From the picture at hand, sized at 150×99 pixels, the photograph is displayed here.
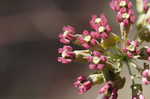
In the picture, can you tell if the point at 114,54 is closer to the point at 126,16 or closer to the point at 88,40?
the point at 88,40

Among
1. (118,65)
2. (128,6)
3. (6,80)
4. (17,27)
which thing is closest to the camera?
(118,65)

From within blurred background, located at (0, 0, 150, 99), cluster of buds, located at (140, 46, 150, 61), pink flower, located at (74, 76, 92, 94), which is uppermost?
blurred background, located at (0, 0, 150, 99)

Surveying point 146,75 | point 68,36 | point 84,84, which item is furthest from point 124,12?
point 84,84

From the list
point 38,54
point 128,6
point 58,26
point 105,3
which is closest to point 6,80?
point 38,54

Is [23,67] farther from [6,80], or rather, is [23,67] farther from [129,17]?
[129,17]

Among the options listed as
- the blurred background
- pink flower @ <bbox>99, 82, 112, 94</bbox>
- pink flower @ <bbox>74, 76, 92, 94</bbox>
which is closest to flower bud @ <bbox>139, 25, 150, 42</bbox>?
Result: pink flower @ <bbox>99, 82, 112, 94</bbox>

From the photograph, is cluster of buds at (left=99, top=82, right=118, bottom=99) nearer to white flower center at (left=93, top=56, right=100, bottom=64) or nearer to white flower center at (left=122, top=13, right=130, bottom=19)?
white flower center at (left=93, top=56, right=100, bottom=64)

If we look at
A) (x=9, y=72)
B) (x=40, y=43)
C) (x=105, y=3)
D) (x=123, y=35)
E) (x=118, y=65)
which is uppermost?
(x=105, y=3)
